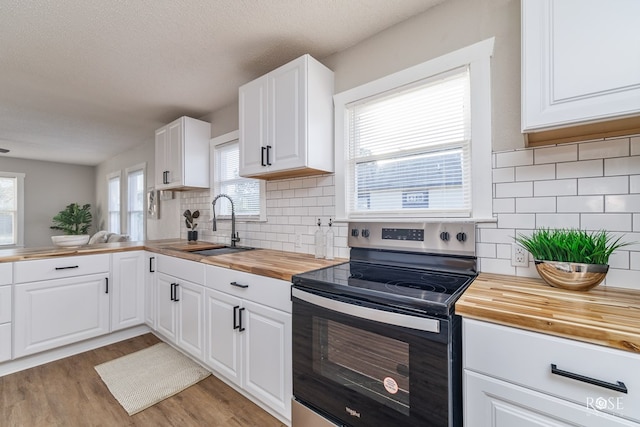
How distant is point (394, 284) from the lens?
4.26 feet

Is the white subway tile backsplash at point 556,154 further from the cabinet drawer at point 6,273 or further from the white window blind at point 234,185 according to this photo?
the cabinet drawer at point 6,273

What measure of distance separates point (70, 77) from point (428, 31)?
295cm

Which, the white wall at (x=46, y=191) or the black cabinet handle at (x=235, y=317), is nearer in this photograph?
the black cabinet handle at (x=235, y=317)

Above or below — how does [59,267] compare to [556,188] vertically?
below

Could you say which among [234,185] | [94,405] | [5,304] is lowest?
[94,405]

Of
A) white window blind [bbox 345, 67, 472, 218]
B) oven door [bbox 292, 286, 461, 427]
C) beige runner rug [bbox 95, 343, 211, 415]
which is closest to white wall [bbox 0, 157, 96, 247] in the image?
beige runner rug [bbox 95, 343, 211, 415]

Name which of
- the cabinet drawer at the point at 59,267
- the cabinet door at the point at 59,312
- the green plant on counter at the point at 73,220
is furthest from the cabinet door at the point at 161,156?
the green plant on counter at the point at 73,220

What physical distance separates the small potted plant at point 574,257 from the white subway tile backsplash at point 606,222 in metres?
0.03

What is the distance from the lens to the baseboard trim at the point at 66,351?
7.28 feet

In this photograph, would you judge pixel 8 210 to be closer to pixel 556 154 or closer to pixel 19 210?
pixel 19 210

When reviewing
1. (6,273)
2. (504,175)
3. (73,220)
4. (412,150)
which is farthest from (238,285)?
(73,220)

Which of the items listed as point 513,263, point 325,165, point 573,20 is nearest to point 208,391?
point 325,165

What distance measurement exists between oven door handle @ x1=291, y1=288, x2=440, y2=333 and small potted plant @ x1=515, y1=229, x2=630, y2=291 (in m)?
0.60

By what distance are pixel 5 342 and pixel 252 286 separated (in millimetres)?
2049
